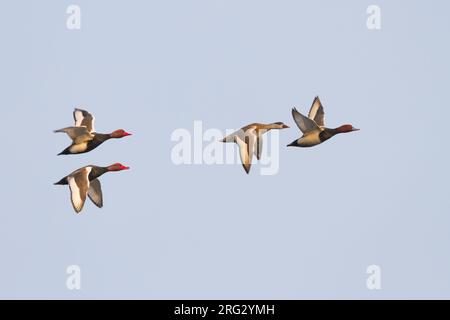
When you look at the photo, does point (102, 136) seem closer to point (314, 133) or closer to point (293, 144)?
point (293, 144)

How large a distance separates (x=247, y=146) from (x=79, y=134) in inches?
131

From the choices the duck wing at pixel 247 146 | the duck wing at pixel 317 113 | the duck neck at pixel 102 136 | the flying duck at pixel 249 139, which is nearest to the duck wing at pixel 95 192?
the duck neck at pixel 102 136

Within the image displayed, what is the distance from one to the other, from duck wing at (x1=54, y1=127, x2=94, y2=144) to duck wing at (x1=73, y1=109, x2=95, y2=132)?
0.14m

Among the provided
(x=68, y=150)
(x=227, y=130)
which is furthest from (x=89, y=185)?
(x=227, y=130)

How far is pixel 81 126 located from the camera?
31.6m

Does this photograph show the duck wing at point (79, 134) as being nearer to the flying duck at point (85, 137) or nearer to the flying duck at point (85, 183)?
the flying duck at point (85, 137)

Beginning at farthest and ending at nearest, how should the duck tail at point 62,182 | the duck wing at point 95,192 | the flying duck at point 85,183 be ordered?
the duck wing at point 95,192
the duck tail at point 62,182
the flying duck at point 85,183

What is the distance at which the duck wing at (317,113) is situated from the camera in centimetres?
3266

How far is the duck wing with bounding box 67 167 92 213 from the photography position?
30.4 m

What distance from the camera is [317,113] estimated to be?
1291 inches

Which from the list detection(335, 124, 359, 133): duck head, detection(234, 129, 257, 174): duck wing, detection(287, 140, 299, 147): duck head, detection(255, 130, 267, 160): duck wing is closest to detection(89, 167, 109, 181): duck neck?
detection(234, 129, 257, 174): duck wing

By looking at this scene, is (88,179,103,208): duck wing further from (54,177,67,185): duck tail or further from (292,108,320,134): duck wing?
(292,108,320,134): duck wing

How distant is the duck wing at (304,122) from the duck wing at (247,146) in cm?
87
